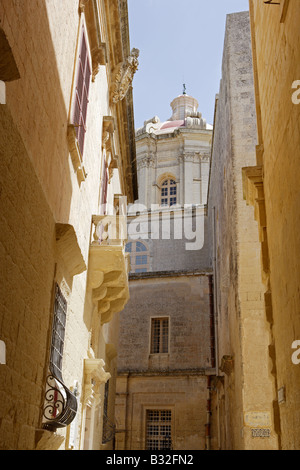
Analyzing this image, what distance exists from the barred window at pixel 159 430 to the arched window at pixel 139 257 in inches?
346

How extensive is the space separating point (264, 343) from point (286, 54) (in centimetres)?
636

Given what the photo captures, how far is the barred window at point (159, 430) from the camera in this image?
60.9 ft

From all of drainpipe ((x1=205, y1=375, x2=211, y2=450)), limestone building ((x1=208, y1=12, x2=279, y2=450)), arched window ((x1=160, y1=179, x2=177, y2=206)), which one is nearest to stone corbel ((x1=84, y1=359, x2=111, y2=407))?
limestone building ((x1=208, y1=12, x2=279, y2=450))

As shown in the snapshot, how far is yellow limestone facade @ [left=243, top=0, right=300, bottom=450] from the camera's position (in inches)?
231

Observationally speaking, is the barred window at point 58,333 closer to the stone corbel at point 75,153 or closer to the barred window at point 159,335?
the stone corbel at point 75,153

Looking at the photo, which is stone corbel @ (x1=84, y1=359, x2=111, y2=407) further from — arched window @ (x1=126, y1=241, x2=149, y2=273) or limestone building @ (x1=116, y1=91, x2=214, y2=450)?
arched window @ (x1=126, y1=241, x2=149, y2=273)

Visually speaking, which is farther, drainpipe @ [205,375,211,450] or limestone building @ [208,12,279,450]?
drainpipe @ [205,375,211,450]

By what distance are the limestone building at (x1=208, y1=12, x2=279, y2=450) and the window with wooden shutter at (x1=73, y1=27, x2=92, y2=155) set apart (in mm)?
4244

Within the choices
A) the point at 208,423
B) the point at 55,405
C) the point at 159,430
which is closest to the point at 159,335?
the point at 159,430

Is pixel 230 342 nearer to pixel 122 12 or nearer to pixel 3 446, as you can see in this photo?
pixel 122 12

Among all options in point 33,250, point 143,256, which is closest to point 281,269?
A: point 33,250

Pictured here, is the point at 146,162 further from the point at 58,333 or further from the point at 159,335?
the point at 58,333

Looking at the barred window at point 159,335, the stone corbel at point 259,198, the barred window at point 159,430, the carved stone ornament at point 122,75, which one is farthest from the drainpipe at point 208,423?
the carved stone ornament at point 122,75

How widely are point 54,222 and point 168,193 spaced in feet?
87.9
